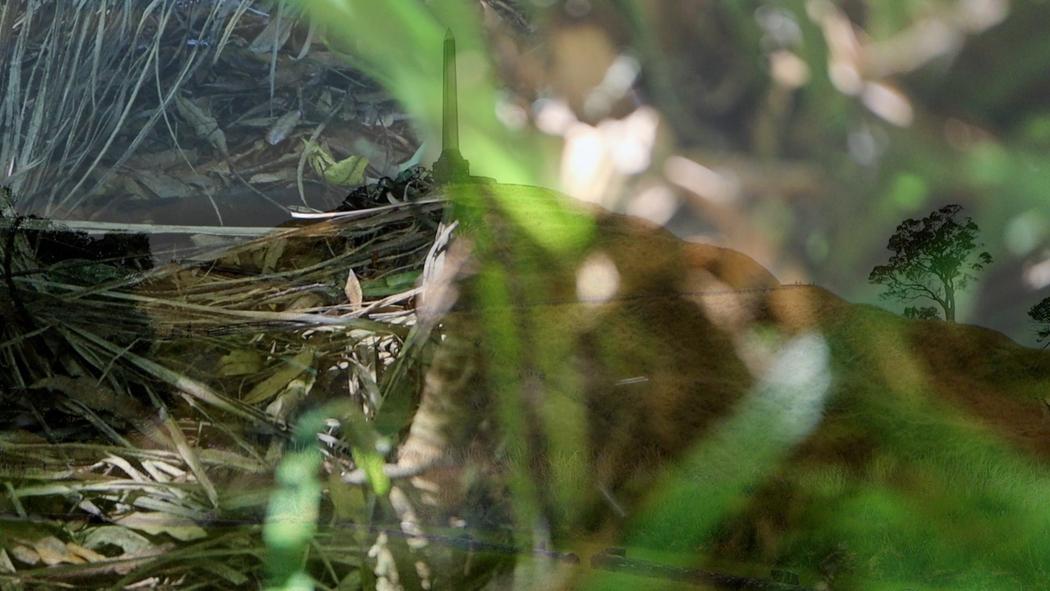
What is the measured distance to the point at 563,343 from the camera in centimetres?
69

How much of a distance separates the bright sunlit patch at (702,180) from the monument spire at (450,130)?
0.14m

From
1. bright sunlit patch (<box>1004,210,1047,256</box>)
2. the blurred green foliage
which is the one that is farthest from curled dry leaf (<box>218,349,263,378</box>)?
bright sunlit patch (<box>1004,210,1047,256</box>)

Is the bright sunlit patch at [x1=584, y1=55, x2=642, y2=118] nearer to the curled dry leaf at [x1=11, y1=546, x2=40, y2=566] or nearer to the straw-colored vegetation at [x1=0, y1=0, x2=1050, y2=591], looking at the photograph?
the straw-colored vegetation at [x1=0, y1=0, x2=1050, y2=591]

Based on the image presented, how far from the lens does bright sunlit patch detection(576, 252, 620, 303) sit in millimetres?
685

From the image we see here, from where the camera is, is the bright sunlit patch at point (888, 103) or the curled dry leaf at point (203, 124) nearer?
the bright sunlit patch at point (888, 103)

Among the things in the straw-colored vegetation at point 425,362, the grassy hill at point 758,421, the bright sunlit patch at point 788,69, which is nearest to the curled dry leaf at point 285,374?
the straw-colored vegetation at point 425,362

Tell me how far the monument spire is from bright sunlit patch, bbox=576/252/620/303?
10 cm

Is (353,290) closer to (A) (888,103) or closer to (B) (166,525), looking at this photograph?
(B) (166,525)

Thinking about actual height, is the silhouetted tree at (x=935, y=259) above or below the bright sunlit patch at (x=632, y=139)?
below

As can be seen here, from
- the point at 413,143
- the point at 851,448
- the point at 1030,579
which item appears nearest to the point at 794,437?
the point at 851,448

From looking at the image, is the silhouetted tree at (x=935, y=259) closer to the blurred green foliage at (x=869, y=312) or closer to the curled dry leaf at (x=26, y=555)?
the blurred green foliage at (x=869, y=312)

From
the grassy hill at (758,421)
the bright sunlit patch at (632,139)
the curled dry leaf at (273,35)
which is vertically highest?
the curled dry leaf at (273,35)

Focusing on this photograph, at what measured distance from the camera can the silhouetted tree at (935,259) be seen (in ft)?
2.05

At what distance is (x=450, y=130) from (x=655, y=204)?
0.15 m
